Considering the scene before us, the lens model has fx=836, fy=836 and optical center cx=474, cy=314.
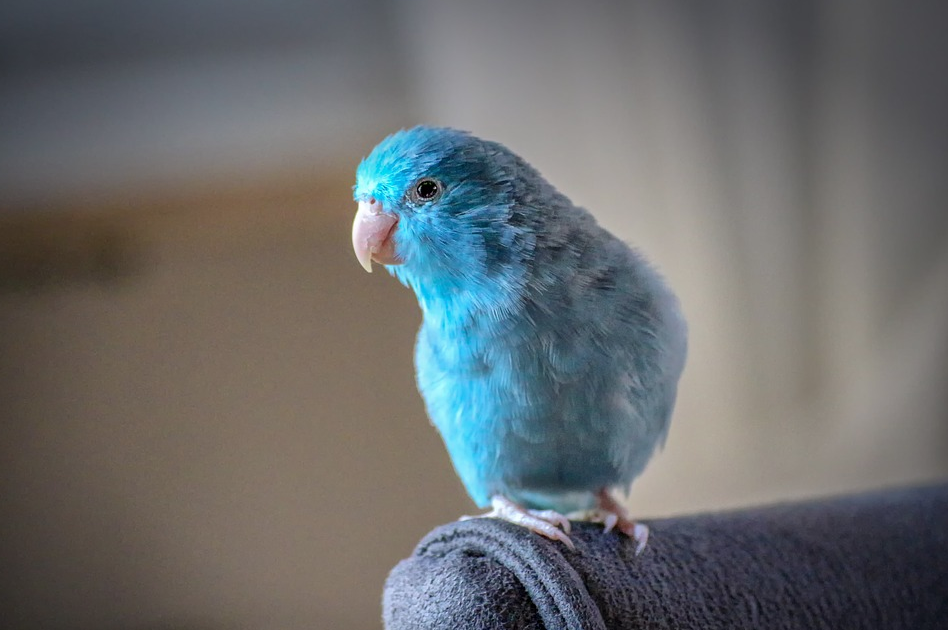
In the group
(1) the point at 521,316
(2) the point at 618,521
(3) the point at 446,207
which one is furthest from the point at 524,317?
(2) the point at 618,521

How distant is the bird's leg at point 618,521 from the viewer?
95cm

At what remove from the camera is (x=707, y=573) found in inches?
37.1

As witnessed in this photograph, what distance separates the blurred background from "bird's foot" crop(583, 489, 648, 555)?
2.36 feet

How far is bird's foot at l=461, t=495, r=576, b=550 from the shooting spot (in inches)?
34.6

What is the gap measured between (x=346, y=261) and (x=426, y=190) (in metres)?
0.69

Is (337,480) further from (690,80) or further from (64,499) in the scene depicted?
(690,80)

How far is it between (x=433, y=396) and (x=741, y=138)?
140cm

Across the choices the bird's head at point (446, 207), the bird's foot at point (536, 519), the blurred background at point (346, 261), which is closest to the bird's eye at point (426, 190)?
the bird's head at point (446, 207)

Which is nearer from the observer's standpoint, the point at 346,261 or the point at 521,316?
the point at 521,316

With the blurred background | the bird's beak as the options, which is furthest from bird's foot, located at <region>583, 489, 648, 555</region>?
the blurred background

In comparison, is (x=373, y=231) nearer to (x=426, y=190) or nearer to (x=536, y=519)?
(x=426, y=190)

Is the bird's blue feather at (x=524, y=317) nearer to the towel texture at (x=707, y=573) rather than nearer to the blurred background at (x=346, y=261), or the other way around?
the towel texture at (x=707, y=573)

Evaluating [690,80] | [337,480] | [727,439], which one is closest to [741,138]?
[690,80]

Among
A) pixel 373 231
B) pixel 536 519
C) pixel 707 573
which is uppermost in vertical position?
pixel 373 231
